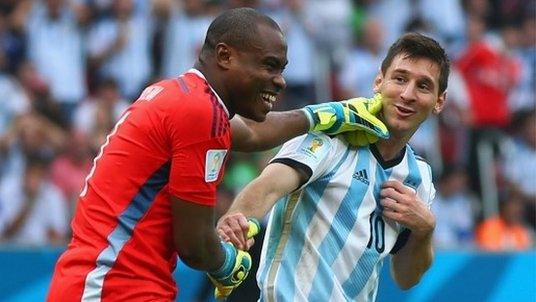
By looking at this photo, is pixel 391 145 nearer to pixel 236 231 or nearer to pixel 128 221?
pixel 236 231

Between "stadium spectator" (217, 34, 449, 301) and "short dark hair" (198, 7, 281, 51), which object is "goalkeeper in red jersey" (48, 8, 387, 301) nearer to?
"short dark hair" (198, 7, 281, 51)

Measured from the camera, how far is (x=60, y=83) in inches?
458

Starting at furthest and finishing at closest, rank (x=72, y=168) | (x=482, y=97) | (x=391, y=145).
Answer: (x=482, y=97)
(x=72, y=168)
(x=391, y=145)

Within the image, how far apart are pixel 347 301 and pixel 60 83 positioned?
6567mm

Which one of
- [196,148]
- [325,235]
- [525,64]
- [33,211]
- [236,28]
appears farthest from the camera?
Result: [525,64]

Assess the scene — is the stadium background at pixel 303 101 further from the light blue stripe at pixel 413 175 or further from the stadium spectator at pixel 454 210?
the light blue stripe at pixel 413 175

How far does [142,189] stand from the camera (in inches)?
183

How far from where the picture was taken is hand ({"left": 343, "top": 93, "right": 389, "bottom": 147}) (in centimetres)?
555

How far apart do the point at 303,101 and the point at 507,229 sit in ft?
7.42

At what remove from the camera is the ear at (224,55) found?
476cm

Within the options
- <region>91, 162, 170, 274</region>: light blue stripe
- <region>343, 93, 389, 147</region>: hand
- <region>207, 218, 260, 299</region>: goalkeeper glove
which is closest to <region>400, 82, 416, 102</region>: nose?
<region>343, 93, 389, 147</region>: hand

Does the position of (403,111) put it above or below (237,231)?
above

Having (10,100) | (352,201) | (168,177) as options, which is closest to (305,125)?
(352,201)

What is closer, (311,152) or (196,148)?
(196,148)
